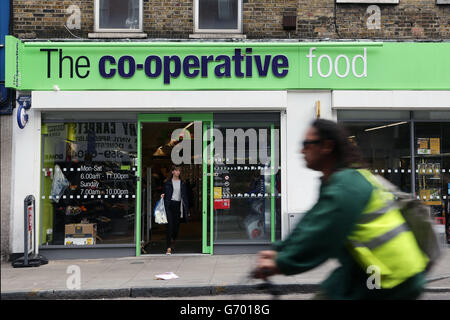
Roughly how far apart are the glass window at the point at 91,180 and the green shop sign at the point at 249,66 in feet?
3.35

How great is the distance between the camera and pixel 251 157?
10.1 m

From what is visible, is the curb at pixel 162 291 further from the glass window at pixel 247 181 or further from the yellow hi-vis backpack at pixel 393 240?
the yellow hi-vis backpack at pixel 393 240

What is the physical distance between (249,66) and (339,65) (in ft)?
6.35

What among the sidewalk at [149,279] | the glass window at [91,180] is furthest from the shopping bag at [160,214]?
the sidewalk at [149,279]

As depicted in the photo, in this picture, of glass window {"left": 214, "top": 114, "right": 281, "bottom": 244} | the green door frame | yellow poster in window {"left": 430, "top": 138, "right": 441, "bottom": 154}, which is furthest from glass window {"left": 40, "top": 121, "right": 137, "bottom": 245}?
yellow poster in window {"left": 430, "top": 138, "right": 441, "bottom": 154}

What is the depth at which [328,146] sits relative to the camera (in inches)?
94.0

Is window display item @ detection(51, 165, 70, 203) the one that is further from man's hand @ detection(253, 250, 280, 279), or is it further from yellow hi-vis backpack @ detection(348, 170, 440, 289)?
yellow hi-vis backpack @ detection(348, 170, 440, 289)

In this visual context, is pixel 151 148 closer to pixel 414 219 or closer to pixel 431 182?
pixel 431 182

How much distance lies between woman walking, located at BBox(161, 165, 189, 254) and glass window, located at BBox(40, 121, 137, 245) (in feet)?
2.46

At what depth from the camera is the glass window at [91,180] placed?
1000 centimetres

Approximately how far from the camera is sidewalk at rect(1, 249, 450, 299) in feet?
23.0

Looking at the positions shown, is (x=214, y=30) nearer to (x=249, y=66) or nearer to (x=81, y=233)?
(x=249, y=66)

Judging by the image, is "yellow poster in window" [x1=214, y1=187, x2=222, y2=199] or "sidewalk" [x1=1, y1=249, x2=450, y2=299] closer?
"sidewalk" [x1=1, y1=249, x2=450, y2=299]

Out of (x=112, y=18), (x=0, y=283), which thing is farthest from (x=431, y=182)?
(x=0, y=283)
